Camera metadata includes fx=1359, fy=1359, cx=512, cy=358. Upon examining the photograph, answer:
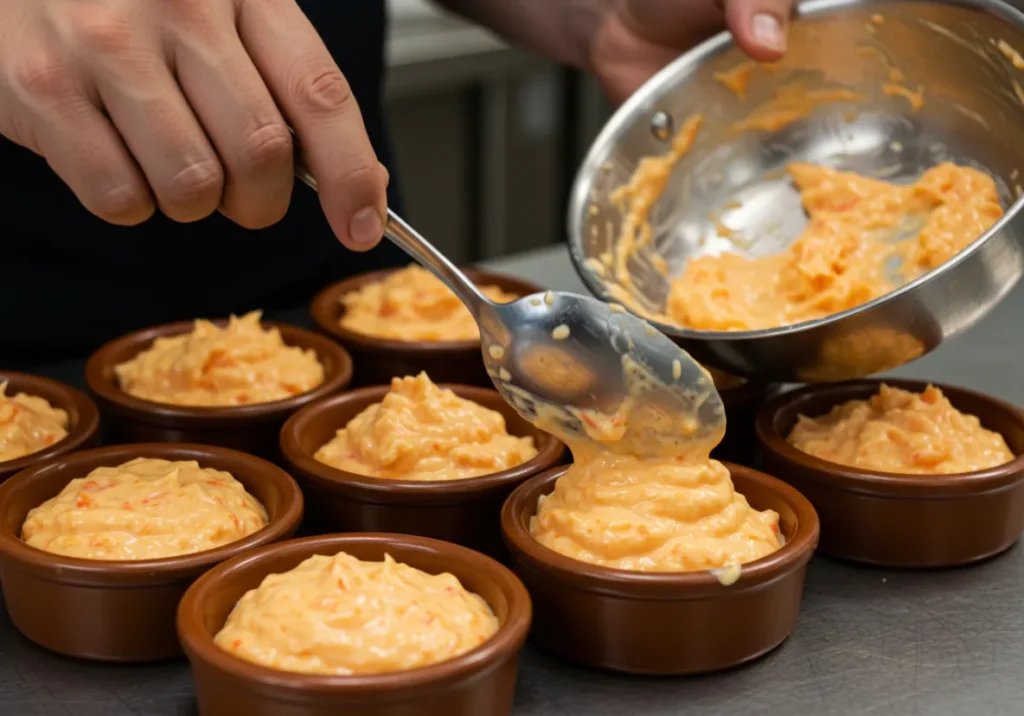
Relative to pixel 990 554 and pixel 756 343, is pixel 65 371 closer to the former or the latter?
pixel 756 343

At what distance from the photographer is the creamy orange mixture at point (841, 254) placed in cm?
229

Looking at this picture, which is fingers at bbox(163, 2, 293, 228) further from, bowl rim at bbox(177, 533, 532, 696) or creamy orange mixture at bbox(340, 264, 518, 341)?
creamy orange mixture at bbox(340, 264, 518, 341)

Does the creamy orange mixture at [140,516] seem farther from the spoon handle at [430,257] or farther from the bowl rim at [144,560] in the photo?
the spoon handle at [430,257]

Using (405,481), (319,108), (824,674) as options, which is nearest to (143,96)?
(319,108)

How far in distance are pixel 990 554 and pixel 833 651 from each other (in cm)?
39

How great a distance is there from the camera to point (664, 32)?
2787 millimetres

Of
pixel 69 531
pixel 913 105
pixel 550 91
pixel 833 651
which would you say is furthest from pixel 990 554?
pixel 550 91

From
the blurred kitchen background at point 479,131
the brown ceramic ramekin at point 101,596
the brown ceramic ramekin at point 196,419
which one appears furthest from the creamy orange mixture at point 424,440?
the blurred kitchen background at point 479,131

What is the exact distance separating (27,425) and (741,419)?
47.3 inches

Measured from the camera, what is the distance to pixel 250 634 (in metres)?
1.56

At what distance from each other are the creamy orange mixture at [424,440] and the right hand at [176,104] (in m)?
0.43

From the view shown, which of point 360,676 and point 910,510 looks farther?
point 910,510

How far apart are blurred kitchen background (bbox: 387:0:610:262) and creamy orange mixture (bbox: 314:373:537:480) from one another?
2718 millimetres

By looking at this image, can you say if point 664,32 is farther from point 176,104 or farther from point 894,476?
point 176,104
